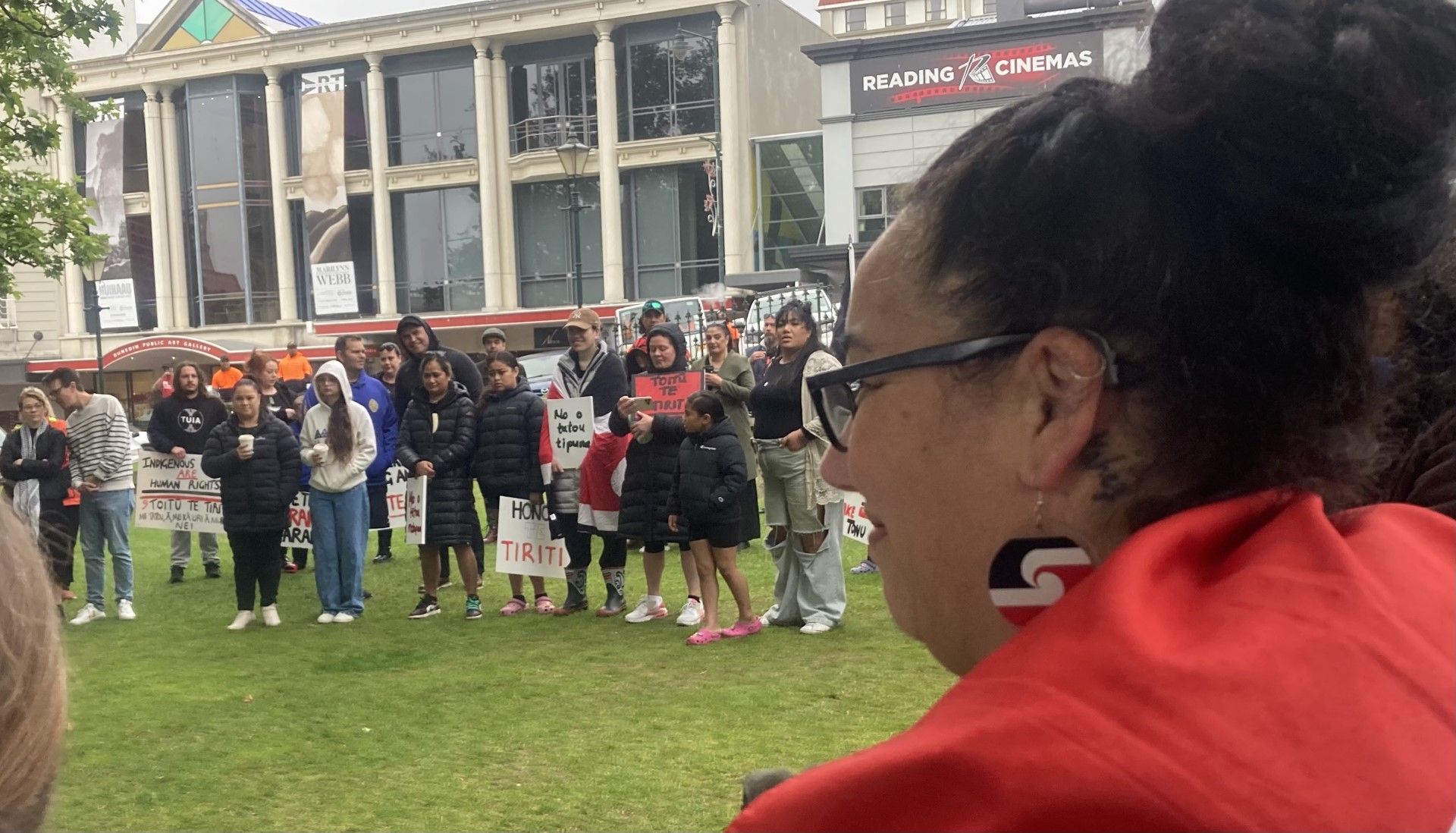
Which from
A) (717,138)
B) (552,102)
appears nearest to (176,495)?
(717,138)

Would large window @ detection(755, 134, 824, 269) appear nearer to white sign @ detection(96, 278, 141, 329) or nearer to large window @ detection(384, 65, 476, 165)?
large window @ detection(384, 65, 476, 165)

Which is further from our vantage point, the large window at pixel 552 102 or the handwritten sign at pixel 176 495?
the large window at pixel 552 102

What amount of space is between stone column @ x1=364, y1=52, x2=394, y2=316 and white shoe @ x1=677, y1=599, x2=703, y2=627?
31.0m

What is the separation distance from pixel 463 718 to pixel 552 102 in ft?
107

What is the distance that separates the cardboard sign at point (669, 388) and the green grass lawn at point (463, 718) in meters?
1.48

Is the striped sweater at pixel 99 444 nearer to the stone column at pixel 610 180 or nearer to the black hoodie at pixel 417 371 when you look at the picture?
the black hoodie at pixel 417 371

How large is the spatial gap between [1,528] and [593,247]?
35.4 metres

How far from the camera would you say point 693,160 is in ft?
114

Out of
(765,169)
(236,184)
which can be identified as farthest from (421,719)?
(236,184)

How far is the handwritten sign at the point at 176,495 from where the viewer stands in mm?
10398

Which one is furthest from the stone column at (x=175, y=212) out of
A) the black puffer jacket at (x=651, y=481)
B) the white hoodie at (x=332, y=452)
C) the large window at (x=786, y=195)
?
the black puffer jacket at (x=651, y=481)

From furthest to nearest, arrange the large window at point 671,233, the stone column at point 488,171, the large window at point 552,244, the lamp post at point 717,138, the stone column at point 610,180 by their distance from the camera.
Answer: the large window at point 552,244, the stone column at point 488,171, the stone column at point 610,180, the large window at point 671,233, the lamp post at point 717,138

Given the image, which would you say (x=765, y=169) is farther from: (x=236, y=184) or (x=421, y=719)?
(x=421, y=719)

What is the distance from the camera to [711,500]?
290 inches
